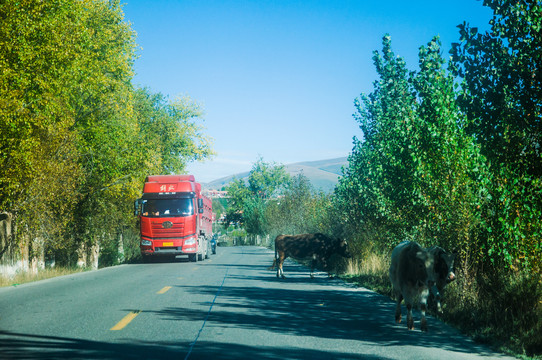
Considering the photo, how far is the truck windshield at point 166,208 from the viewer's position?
3033 cm

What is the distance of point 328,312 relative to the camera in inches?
440

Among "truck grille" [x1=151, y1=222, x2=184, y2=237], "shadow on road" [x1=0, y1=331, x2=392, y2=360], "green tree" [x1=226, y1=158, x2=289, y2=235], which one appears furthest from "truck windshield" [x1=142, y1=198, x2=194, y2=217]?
"green tree" [x1=226, y1=158, x2=289, y2=235]

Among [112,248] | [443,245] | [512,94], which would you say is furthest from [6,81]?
[112,248]

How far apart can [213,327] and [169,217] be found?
2161 centimetres

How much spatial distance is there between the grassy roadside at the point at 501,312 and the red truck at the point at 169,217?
65.6 ft

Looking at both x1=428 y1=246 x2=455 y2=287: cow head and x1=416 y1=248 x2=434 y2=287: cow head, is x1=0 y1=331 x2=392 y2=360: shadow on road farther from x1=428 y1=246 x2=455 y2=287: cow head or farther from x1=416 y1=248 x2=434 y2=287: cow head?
x1=428 y1=246 x2=455 y2=287: cow head

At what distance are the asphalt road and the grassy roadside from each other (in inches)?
14.8

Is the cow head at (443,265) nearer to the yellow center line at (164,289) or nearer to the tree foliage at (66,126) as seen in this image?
the yellow center line at (164,289)

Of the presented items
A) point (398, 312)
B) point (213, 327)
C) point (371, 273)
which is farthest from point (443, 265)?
point (371, 273)

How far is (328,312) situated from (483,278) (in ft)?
10.6

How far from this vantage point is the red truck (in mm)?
30250

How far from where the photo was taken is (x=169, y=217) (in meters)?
30.3

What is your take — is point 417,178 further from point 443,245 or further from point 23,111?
point 23,111

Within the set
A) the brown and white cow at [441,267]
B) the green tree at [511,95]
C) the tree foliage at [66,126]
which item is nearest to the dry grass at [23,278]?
the tree foliage at [66,126]
